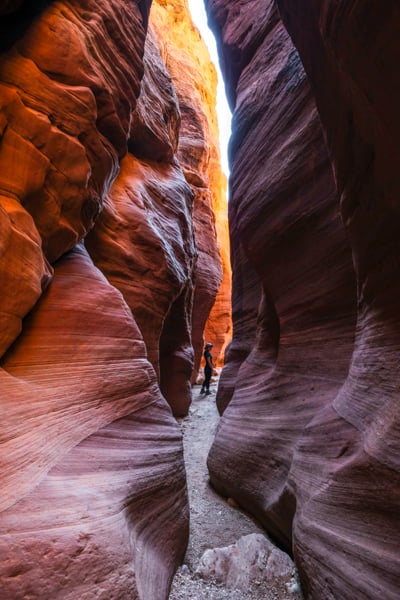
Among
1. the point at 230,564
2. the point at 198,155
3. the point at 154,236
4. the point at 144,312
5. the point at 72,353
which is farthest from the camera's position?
the point at 198,155

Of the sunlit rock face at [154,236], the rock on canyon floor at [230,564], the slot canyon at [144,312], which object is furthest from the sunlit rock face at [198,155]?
the rock on canyon floor at [230,564]

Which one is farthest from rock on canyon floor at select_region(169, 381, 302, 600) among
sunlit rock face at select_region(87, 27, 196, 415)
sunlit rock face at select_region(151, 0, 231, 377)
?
sunlit rock face at select_region(151, 0, 231, 377)

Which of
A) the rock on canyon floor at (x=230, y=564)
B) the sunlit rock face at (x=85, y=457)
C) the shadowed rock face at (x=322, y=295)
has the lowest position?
the rock on canyon floor at (x=230, y=564)

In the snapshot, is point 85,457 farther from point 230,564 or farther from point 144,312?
point 144,312

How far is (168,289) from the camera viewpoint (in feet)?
22.0

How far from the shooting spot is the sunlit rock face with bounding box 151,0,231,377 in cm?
1457

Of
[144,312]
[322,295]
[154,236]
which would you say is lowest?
[144,312]

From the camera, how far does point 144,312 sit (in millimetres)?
6105

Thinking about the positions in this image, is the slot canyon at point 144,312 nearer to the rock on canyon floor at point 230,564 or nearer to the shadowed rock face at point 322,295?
the shadowed rock face at point 322,295

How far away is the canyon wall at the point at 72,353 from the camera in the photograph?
1.60 metres

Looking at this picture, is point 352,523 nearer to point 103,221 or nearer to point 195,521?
point 195,521

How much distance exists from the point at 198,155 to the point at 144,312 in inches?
457

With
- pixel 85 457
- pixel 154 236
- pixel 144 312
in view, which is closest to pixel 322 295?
pixel 85 457

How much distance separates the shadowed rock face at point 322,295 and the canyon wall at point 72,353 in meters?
1.23
